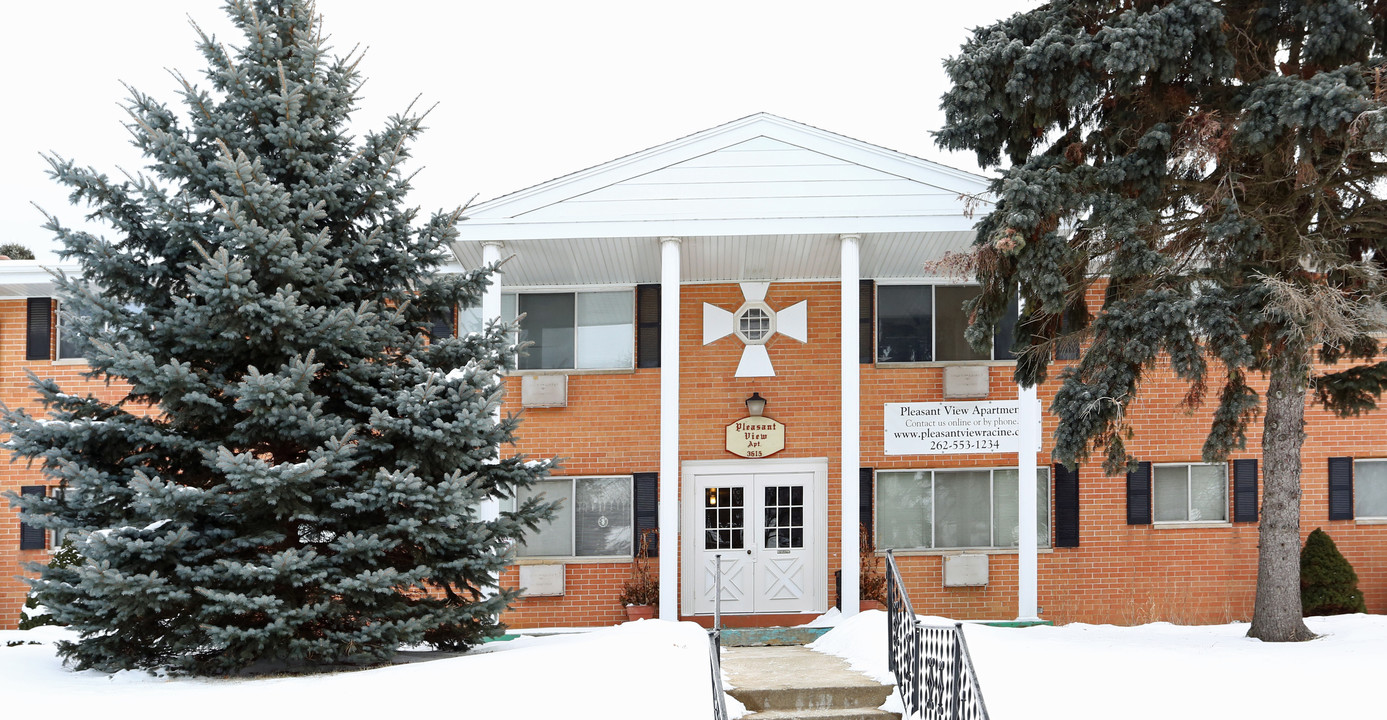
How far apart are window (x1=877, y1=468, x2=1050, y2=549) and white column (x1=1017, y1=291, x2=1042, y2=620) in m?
1.15

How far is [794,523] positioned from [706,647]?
6.10 metres

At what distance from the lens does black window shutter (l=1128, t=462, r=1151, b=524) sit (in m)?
14.1

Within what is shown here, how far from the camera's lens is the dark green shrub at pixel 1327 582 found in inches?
512

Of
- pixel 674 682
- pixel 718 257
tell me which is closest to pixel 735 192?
pixel 718 257

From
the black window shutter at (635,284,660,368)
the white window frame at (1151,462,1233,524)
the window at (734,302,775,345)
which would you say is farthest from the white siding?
the white window frame at (1151,462,1233,524)

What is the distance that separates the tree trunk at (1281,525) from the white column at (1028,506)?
3111 mm

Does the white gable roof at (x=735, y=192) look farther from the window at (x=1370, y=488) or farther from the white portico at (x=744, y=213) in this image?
the window at (x=1370, y=488)

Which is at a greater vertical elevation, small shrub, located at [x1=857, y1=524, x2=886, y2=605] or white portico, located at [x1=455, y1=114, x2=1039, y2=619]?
white portico, located at [x1=455, y1=114, x2=1039, y2=619]

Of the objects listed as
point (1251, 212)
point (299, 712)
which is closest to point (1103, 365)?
point (1251, 212)

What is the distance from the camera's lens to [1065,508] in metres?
14.0

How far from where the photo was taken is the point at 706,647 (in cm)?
820

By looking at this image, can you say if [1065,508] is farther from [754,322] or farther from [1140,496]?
[754,322]

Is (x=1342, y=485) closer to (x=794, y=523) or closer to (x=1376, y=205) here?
(x=1376, y=205)

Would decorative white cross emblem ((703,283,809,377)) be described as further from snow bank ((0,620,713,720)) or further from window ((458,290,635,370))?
snow bank ((0,620,713,720))
